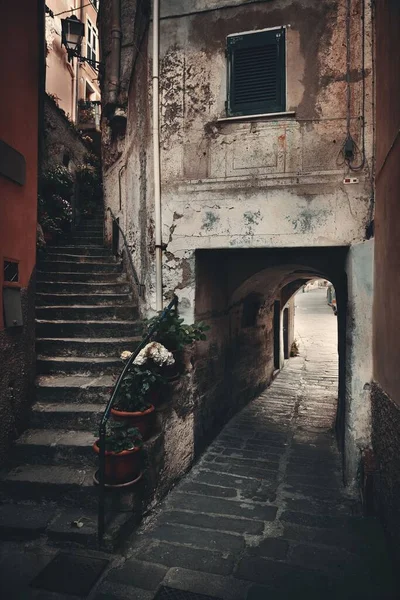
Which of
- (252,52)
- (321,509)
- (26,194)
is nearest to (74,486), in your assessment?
(321,509)

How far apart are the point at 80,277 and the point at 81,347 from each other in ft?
6.73

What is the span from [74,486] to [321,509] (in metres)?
2.79

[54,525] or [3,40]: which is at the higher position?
[3,40]

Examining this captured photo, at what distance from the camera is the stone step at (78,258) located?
8.26 metres

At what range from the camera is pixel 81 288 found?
722 cm

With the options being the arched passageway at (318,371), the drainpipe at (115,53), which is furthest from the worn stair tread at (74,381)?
the drainpipe at (115,53)

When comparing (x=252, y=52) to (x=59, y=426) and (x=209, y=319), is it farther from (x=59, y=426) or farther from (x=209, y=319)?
(x=59, y=426)

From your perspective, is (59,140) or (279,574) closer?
(279,574)

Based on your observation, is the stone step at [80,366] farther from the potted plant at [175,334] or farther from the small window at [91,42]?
the small window at [91,42]

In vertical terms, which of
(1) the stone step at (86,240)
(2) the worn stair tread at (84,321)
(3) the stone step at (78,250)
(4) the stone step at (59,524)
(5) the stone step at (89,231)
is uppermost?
(5) the stone step at (89,231)

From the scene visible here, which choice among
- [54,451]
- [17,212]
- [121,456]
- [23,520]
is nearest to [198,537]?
[121,456]

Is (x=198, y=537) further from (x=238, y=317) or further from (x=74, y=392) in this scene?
(x=238, y=317)

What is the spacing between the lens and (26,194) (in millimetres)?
4953

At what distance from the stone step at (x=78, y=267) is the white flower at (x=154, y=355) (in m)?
3.52
